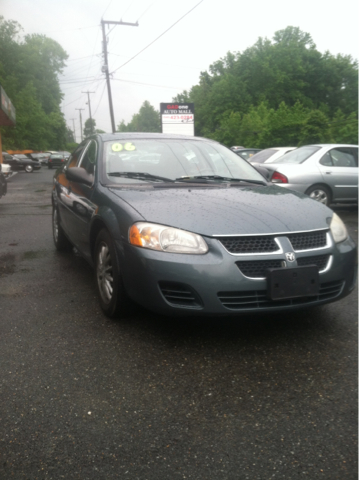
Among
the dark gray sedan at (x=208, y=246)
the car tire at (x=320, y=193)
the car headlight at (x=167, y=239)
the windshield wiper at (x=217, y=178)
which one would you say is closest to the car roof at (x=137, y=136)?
the dark gray sedan at (x=208, y=246)

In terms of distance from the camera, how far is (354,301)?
4.25 meters

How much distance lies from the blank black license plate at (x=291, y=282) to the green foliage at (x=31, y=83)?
52.0 m

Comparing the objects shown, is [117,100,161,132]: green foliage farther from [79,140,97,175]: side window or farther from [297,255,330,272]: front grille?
[297,255,330,272]: front grille

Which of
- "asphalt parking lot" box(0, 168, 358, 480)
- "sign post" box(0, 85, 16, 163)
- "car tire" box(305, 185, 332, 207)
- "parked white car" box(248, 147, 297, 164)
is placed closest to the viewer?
"asphalt parking lot" box(0, 168, 358, 480)

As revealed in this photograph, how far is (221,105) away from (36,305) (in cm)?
5351

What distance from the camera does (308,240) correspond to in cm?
331

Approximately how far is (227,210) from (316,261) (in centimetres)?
68

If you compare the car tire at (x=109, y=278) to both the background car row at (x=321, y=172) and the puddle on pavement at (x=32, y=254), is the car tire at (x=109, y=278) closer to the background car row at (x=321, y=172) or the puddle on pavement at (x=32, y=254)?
the puddle on pavement at (x=32, y=254)

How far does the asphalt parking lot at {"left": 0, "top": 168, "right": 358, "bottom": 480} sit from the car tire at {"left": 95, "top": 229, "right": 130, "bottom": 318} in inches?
5.3

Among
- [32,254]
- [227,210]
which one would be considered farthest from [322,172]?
[227,210]

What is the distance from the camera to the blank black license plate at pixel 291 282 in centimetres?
307

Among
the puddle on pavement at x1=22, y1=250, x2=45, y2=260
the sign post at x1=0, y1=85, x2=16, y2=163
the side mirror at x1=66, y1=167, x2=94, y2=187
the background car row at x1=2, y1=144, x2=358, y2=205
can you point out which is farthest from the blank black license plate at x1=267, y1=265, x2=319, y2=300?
the sign post at x1=0, y1=85, x2=16, y2=163

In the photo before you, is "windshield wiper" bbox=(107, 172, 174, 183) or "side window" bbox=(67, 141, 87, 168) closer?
"windshield wiper" bbox=(107, 172, 174, 183)

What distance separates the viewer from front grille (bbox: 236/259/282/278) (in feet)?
10.2
